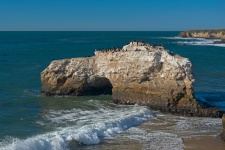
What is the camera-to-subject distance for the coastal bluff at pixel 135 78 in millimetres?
27688

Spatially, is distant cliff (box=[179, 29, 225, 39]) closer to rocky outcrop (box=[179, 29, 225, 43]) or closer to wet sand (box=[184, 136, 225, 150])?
rocky outcrop (box=[179, 29, 225, 43])

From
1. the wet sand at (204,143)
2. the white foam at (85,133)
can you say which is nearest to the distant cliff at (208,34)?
the white foam at (85,133)

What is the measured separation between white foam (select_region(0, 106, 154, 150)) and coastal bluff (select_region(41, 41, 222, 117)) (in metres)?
2.19

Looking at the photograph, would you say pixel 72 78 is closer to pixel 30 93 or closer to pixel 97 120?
pixel 30 93

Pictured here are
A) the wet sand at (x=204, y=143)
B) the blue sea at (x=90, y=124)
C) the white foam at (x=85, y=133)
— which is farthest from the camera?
the blue sea at (x=90, y=124)

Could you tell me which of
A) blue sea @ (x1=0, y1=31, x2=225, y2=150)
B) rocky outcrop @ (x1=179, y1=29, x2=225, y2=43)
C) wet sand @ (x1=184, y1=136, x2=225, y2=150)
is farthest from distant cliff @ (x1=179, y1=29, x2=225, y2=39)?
wet sand @ (x1=184, y1=136, x2=225, y2=150)

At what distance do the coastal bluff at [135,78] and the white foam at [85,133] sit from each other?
219 cm

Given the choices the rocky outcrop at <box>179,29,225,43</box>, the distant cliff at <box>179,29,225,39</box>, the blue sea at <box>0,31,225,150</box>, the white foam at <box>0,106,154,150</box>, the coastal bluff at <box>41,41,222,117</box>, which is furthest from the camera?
the distant cliff at <box>179,29,225,39</box>

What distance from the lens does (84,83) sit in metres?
32.9

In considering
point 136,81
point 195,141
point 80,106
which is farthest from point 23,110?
point 195,141

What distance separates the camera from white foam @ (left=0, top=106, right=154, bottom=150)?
1911cm

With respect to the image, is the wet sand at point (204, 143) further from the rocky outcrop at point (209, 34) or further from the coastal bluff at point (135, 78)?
the rocky outcrop at point (209, 34)

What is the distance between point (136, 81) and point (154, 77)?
1.42 metres

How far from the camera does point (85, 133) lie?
2109cm
